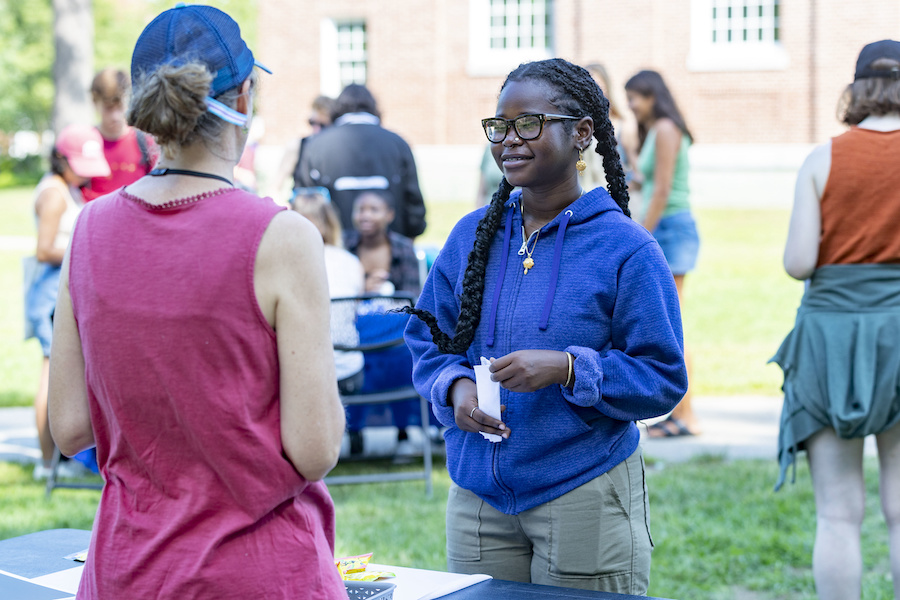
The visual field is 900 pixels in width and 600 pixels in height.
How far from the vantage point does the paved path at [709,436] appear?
6367 millimetres

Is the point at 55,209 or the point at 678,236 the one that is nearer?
the point at 55,209

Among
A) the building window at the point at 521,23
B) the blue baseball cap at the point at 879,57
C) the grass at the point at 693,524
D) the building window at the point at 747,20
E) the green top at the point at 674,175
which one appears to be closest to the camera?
the blue baseball cap at the point at 879,57

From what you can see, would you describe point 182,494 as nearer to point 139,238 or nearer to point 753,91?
point 139,238

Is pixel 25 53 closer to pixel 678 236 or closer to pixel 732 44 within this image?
pixel 732 44

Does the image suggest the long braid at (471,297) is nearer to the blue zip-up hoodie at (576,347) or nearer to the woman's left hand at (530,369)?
the blue zip-up hoodie at (576,347)

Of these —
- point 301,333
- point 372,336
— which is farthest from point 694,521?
point 301,333

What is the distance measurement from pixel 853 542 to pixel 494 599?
69.4 inches

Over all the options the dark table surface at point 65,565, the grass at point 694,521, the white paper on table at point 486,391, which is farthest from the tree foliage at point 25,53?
the white paper on table at point 486,391

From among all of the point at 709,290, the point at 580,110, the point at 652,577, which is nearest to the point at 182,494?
the point at 580,110

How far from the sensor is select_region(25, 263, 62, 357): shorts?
5.70 metres

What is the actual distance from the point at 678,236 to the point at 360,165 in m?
2.19

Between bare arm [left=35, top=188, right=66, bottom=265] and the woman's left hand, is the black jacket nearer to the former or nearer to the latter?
bare arm [left=35, top=188, right=66, bottom=265]

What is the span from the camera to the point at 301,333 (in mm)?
1553

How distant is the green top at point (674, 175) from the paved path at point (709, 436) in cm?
157
